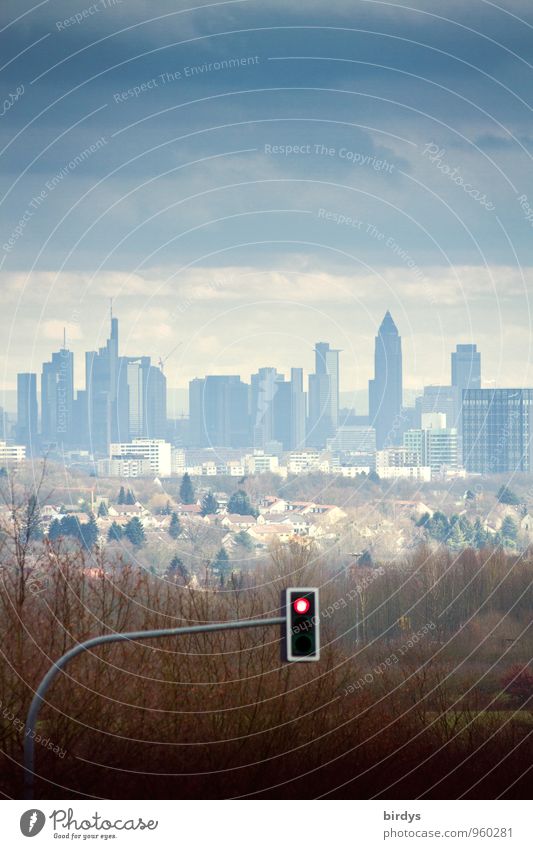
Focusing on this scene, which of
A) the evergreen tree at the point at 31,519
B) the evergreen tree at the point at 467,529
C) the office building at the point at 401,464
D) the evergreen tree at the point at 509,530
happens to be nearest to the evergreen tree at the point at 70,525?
the evergreen tree at the point at 31,519

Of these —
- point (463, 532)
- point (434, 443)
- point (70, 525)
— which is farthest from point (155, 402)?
point (434, 443)

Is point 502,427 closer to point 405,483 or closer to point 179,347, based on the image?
point 405,483

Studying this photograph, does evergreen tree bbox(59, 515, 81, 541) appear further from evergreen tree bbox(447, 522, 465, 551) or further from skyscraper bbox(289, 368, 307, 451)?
skyscraper bbox(289, 368, 307, 451)

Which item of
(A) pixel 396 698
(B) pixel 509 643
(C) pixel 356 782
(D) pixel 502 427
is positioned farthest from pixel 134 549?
(D) pixel 502 427

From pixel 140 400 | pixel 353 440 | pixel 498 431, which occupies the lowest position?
pixel 353 440

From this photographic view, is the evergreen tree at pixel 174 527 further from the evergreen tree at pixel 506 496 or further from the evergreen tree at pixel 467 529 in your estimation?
the evergreen tree at pixel 506 496

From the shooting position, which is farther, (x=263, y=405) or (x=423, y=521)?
(x=263, y=405)

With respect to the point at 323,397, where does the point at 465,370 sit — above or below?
above

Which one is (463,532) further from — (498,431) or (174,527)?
(498,431)
